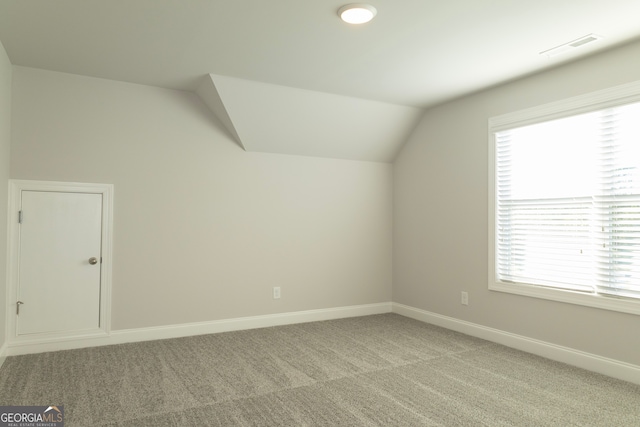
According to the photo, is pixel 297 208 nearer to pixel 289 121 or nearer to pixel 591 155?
pixel 289 121

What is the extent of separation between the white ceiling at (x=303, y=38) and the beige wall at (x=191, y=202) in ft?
1.05

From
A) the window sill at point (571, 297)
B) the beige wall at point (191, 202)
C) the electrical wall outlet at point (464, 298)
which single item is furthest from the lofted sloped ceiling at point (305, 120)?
the window sill at point (571, 297)

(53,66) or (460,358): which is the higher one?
(53,66)

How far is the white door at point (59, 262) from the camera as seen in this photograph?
369 cm

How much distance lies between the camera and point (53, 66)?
3.70 metres

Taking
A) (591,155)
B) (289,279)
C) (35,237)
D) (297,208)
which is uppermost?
(591,155)

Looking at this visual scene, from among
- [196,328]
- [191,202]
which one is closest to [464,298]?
[196,328]

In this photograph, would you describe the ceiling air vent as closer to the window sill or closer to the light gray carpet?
the window sill

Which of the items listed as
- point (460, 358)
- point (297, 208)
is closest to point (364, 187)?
point (297, 208)

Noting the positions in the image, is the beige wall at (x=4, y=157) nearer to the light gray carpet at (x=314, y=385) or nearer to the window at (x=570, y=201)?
the light gray carpet at (x=314, y=385)

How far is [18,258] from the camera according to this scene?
366cm

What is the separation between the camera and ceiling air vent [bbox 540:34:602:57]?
3.06 meters

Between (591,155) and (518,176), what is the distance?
67 centimetres

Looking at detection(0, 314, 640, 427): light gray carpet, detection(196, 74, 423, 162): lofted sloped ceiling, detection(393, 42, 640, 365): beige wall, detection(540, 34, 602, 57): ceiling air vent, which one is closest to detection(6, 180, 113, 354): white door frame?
detection(0, 314, 640, 427): light gray carpet
